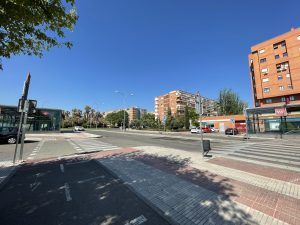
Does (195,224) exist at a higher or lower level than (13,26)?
lower

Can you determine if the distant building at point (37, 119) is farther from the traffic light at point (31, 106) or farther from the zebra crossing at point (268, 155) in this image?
the zebra crossing at point (268, 155)

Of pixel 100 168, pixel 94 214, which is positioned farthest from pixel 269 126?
pixel 94 214

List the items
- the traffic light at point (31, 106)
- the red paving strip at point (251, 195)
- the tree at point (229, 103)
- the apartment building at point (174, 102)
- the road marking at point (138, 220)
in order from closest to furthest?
1. the road marking at point (138, 220)
2. the red paving strip at point (251, 195)
3. the traffic light at point (31, 106)
4. the tree at point (229, 103)
5. the apartment building at point (174, 102)

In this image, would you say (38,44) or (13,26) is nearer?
(13,26)

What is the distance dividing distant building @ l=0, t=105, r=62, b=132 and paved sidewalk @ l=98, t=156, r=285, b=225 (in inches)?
1261

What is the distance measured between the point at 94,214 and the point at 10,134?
17688 mm

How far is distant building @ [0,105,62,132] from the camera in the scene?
28369 mm

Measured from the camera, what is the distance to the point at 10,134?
16078 millimetres

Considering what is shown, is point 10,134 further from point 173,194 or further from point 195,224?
point 195,224

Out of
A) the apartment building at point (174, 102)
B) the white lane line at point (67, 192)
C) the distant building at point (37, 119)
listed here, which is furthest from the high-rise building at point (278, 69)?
the distant building at point (37, 119)

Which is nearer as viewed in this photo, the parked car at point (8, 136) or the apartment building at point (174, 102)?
the parked car at point (8, 136)

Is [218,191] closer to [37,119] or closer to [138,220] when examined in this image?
[138,220]

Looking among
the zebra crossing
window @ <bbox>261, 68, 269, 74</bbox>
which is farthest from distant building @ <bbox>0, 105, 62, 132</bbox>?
window @ <bbox>261, 68, 269, 74</bbox>

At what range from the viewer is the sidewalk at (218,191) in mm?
3314
